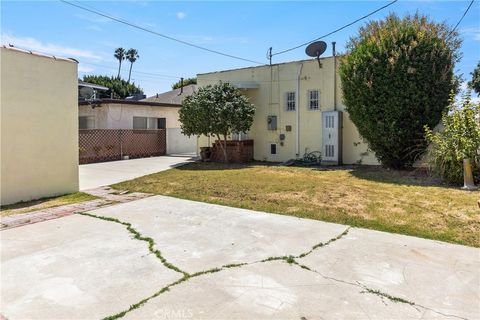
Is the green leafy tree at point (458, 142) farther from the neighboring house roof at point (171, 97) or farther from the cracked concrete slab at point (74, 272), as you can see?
the neighboring house roof at point (171, 97)

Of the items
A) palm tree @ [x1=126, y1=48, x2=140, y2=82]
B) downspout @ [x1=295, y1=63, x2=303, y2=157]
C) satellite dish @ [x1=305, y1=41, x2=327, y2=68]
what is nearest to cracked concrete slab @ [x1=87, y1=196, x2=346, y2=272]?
downspout @ [x1=295, y1=63, x2=303, y2=157]

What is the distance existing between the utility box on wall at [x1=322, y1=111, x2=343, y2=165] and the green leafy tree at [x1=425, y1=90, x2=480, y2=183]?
4.18 metres

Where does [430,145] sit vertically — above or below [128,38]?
below

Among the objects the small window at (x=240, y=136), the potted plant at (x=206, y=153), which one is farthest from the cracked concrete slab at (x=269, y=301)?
the small window at (x=240, y=136)

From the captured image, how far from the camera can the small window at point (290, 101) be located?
1359 cm

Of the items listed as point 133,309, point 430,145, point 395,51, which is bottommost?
point 133,309

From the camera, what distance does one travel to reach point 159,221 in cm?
533

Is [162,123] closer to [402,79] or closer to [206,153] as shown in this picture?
[206,153]

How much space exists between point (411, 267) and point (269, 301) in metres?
1.66

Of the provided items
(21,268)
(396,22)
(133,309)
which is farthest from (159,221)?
(396,22)

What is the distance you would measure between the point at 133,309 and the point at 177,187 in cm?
560

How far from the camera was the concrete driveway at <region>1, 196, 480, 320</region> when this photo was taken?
2.67 metres

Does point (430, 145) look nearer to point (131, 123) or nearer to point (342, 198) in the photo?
point (342, 198)

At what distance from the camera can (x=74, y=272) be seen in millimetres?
3389
